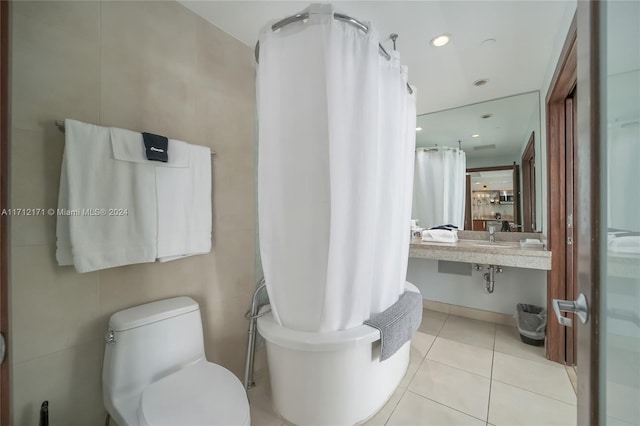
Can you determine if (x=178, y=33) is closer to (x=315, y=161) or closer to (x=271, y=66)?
(x=271, y=66)

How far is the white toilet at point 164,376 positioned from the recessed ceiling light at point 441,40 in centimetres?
228

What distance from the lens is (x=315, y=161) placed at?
1.23 metres

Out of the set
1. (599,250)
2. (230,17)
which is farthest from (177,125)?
(599,250)

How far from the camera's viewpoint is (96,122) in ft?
3.84

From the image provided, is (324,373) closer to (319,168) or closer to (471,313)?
(319,168)

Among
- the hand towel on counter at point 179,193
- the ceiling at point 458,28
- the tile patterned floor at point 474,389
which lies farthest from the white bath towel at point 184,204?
the tile patterned floor at point 474,389

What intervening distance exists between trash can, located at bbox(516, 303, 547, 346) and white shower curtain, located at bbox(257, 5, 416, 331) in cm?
175

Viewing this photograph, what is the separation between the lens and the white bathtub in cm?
122

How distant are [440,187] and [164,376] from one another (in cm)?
285

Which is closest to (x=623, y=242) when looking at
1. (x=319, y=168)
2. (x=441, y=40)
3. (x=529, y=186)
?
(x=319, y=168)

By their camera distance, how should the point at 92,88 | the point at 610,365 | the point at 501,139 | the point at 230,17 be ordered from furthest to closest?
the point at 501,139 < the point at 230,17 < the point at 92,88 < the point at 610,365

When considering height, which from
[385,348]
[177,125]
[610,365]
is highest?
[177,125]

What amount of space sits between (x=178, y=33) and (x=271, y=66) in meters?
0.70

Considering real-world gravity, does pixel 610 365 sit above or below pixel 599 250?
below
